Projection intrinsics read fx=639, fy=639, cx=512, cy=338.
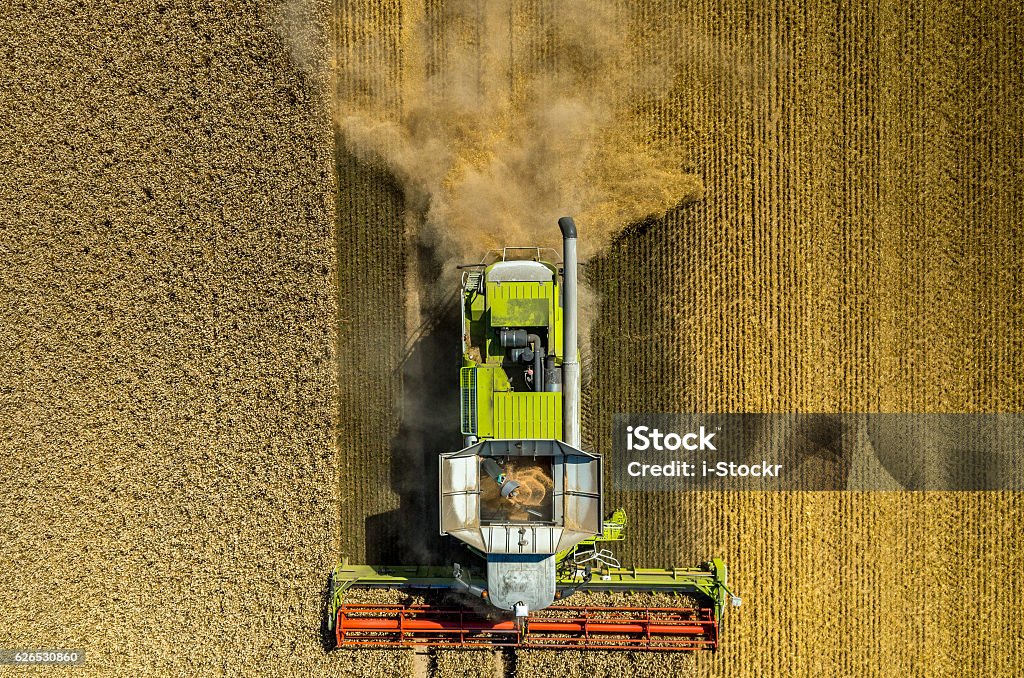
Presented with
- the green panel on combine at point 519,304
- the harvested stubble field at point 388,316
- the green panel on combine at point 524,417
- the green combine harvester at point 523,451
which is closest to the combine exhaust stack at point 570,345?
the green combine harvester at point 523,451

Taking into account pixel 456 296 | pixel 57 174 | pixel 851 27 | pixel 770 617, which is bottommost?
pixel 770 617

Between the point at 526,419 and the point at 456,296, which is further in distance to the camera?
the point at 456,296

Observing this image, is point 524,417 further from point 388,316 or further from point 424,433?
point 388,316

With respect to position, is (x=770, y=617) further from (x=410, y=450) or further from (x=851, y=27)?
(x=851, y=27)

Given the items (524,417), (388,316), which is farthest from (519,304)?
(388,316)

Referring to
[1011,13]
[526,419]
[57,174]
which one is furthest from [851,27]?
[57,174]

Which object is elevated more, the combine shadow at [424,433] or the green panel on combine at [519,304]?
the green panel on combine at [519,304]

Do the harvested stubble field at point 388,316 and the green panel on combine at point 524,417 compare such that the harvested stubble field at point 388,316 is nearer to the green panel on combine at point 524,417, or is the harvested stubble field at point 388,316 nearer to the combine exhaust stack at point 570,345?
the combine exhaust stack at point 570,345
